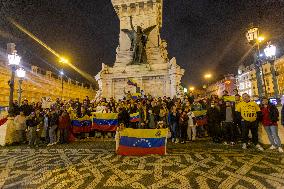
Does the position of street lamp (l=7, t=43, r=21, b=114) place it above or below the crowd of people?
above

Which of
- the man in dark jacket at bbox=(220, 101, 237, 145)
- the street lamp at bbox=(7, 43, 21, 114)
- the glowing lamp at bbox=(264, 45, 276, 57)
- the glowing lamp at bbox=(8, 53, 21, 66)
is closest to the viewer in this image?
the man in dark jacket at bbox=(220, 101, 237, 145)

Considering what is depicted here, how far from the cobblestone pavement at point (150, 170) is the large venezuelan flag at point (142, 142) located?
42 cm

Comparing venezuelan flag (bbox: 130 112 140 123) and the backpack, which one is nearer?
the backpack

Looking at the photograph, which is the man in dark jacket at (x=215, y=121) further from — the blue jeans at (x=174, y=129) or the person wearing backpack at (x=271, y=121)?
the person wearing backpack at (x=271, y=121)

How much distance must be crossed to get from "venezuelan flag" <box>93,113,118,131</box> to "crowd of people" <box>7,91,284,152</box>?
0.44 metres

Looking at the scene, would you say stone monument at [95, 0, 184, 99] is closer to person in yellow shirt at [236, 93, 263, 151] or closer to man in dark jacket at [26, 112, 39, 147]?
man in dark jacket at [26, 112, 39, 147]

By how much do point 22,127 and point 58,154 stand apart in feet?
17.8

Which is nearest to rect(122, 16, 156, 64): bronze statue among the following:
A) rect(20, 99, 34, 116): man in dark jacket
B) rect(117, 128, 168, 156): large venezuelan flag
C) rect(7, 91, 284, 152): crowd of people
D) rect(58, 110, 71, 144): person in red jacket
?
rect(7, 91, 284, 152): crowd of people

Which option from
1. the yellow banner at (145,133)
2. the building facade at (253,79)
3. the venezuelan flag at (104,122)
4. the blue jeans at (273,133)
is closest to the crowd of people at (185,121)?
the blue jeans at (273,133)

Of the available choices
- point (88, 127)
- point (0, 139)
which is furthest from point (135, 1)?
point (0, 139)

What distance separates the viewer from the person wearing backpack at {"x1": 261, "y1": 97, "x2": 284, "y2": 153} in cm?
891

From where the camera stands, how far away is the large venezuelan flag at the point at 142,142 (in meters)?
8.85

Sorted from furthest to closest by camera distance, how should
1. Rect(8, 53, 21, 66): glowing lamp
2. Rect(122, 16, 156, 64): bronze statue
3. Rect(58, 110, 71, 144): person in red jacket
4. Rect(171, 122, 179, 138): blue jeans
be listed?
Rect(122, 16, 156, 64): bronze statue
Rect(8, 53, 21, 66): glowing lamp
Rect(58, 110, 71, 144): person in red jacket
Rect(171, 122, 179, 138): blue jeans

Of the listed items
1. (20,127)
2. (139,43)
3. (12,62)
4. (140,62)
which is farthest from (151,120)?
(139,43)
